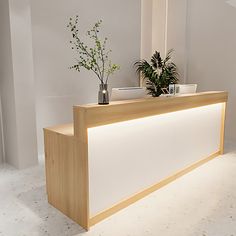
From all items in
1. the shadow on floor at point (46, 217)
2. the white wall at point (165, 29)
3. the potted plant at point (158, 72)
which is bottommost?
the shadow on floor at point (46, 217)

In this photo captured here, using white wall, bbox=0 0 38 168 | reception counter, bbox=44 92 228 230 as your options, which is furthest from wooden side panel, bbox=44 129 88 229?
white wall, bbox=0 0 38 168

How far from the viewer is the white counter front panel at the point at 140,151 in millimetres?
2186

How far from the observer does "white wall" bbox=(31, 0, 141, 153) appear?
400 centimetres

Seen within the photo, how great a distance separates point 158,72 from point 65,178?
13.9ft

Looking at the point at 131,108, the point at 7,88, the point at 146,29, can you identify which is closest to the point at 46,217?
the point at 131,108

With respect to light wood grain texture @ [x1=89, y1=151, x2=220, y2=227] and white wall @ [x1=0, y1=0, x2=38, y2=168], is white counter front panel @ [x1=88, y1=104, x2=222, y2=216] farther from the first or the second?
white wall @ [x1=0, y1=0, x2=38, y2=168]

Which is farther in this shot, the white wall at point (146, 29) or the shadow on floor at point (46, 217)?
the white wall at point (146, 29)

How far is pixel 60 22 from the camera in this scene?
4.19 meters

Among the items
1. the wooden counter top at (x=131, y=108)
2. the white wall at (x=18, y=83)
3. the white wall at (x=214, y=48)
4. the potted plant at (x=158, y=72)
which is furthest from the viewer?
the potted plant at (x=158, y=72)

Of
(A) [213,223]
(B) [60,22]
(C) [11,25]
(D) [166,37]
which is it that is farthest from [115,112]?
(D) [166,37]

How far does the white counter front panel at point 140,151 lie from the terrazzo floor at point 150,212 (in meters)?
0.19

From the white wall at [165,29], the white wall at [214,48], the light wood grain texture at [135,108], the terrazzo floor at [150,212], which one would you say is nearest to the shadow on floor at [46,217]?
the terrazzo floor at [150,212]

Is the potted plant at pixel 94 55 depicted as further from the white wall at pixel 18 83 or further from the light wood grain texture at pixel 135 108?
the white wall at pixel 18 83

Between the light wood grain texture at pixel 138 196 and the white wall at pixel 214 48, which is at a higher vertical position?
the white wall at pixel 214 48
